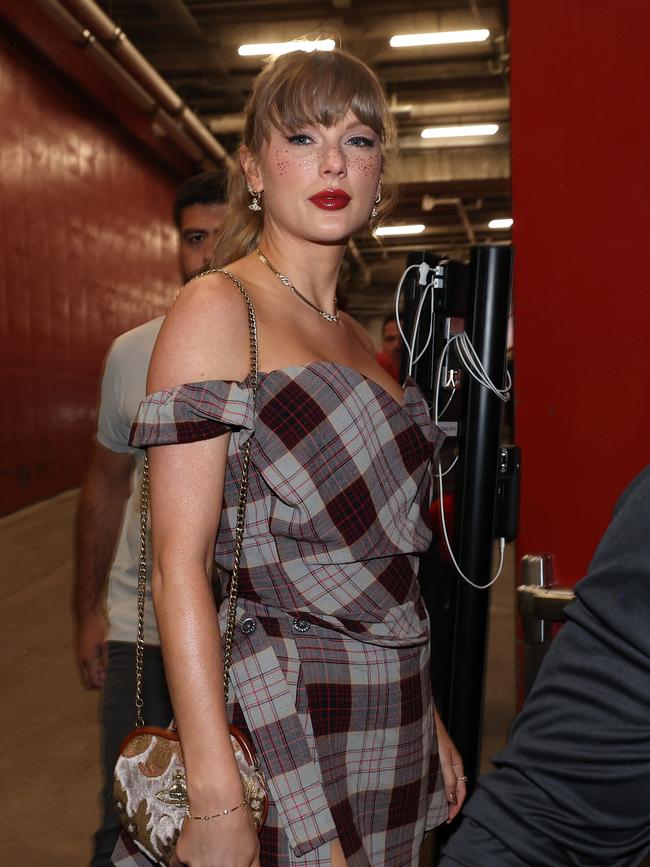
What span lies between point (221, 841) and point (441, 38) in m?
10.0

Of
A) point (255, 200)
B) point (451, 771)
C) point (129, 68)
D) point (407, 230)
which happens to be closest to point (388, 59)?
point (129, 68)

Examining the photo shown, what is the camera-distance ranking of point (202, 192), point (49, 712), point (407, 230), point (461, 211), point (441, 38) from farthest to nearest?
1. point (407, 230)
2. point (461, 211)
3. point (441, 38)
4. point (49, 712)
5. point (202, 192)

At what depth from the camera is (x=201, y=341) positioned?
4.27 feet

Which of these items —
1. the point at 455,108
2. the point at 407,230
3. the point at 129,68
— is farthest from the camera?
the point at 407,230

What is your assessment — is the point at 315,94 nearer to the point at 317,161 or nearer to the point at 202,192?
the point at 317,161

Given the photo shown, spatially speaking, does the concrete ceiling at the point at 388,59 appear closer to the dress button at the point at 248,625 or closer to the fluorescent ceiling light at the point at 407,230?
the fluorescent ceiling light at the point at 407,230

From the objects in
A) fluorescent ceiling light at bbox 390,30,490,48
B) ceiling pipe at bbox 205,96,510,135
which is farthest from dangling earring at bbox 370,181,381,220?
ceiling pipe at bbox 205,96,510,135

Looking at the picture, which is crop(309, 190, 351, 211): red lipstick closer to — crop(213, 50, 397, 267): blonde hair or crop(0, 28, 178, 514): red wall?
crop(213, 50, 397, 267): blonde hair

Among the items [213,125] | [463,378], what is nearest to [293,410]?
[463,378]

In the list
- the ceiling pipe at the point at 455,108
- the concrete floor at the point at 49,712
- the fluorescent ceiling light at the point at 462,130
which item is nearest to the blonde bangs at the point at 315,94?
the concrete floor at the point at 49,712

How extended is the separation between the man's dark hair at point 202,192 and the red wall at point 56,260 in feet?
20.0

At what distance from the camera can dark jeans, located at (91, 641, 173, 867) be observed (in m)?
2.04

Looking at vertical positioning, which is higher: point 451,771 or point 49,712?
point 451,771

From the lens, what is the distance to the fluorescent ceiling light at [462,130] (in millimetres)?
13320
